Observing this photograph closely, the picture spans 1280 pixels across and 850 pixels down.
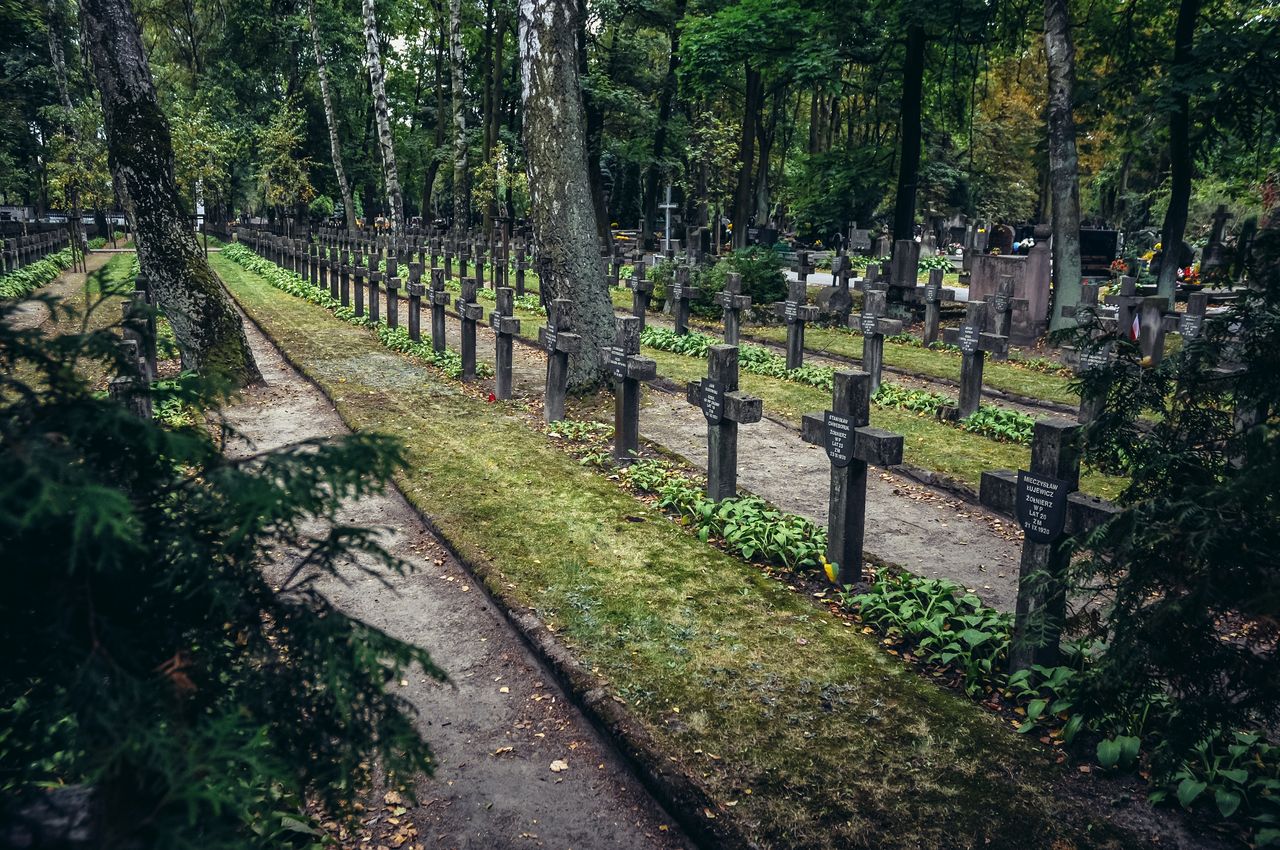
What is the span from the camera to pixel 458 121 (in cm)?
3002

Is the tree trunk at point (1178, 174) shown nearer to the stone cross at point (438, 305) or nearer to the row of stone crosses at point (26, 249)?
the stone cross at point (438, 305)

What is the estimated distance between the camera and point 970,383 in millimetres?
11008

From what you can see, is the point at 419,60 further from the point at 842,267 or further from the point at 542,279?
the point at 542,279

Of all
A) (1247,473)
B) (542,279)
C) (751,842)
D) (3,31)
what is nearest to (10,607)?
(751,842)

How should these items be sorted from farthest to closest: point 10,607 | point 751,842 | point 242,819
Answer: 1. point 751,842
2. point 242,819
3. point 10,607

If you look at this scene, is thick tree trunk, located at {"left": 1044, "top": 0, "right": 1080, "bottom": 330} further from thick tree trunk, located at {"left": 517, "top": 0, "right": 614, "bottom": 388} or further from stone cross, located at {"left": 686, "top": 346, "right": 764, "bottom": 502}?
stone cross, located at {"left": 686, "top": 346, "right": 764, "bottom": 502}

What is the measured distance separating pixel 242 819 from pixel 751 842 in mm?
2157

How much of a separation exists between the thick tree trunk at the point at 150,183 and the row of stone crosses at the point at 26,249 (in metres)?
15.4

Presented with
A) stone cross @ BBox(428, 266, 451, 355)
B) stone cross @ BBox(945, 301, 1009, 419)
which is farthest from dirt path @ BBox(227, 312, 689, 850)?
stone cross @ BBox(428, 266, 451, 355)

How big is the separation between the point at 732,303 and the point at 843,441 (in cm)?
929

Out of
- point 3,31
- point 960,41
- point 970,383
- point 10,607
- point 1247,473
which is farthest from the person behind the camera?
point 3,31

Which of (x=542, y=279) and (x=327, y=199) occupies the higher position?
(x=327, y=199)

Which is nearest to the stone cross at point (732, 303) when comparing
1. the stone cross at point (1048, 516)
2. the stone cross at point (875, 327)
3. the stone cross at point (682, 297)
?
the stone cross at point (682, 297)

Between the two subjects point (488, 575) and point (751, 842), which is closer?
point (751, 842)
